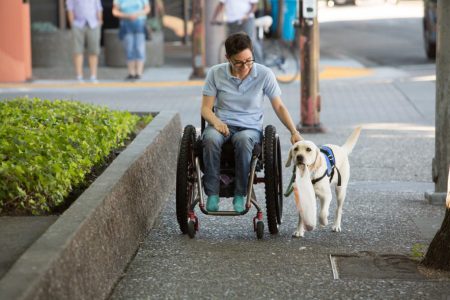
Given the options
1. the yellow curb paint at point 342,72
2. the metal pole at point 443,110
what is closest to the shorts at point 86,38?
the yellow curb paint at point 342,72

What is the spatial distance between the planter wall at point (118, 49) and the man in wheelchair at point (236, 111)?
1516cm

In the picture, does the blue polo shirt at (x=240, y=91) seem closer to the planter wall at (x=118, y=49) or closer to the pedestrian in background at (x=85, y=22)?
the pedestrian in background at (x=85, y=22)

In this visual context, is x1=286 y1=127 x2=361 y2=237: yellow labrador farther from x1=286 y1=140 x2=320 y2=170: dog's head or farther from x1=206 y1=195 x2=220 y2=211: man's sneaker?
x1=206 y1=195 x2=220 y2=211: man's sneaker

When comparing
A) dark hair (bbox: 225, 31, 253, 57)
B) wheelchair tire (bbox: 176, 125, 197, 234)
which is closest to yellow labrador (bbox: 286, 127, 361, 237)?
wheelchair tire (bbox: 176, 125, 197, 234)

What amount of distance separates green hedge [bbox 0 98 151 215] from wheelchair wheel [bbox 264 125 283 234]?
1151 mm

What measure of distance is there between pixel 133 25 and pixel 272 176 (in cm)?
1300

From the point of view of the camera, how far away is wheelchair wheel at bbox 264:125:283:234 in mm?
7973

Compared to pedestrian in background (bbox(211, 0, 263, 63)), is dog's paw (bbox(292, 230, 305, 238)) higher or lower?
lower

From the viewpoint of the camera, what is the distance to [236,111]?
845 centimetres

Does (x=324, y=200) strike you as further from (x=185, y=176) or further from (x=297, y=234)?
(x=185, y=176)

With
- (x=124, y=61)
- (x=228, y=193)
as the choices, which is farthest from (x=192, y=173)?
(x=124, y=61)

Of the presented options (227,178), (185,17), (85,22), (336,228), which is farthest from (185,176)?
(185,17)

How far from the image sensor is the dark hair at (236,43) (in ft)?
26.8

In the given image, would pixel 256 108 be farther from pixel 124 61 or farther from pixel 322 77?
pixel 124 61
